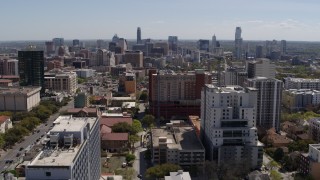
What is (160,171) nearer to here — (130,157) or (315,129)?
(130,157)

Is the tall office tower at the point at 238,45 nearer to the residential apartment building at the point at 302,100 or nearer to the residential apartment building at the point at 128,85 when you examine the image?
the residential apartment building at the point at 128,85

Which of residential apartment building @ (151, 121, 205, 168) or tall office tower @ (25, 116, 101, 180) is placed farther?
residential apartment building @ (151, 121, 205, 168)

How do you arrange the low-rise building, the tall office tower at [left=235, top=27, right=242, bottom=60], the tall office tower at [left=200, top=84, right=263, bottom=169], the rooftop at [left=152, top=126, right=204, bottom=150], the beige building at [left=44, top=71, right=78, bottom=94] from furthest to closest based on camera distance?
the tall office tower at [left=235, top=27, right=242, bottom=60] < the beige building at [left=44, top=71, right=78, bottom=94] < the low-rise building < the rooftop at [left=152, top=126, right=204, bottom=150] < the tall office tower at [left=200, top=84, right=263, bottom=169]

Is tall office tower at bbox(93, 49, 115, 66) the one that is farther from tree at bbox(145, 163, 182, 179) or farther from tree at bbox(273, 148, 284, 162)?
tree at bbox(145, 163, 182, 179)

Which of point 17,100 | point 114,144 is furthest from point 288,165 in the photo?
point 17,100

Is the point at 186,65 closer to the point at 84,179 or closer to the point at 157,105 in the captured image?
the point at 157,105

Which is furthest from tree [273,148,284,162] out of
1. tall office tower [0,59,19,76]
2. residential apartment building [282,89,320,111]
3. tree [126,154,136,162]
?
tall office tower [0,59,19,76]

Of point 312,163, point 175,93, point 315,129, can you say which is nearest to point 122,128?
point 175,93

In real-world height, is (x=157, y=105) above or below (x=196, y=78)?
below
